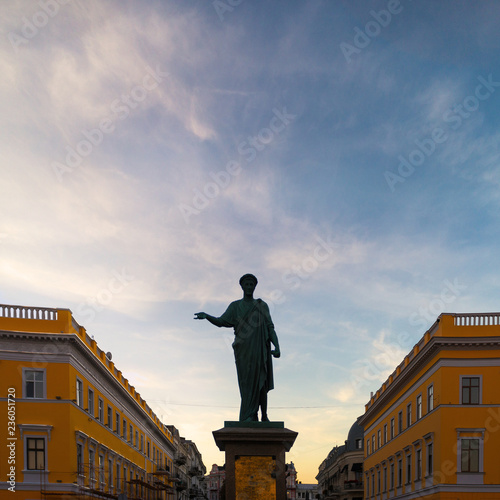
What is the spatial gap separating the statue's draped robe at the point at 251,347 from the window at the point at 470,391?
78.2 ft

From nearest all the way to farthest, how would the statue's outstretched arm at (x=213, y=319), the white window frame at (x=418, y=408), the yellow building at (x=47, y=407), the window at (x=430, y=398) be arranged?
1. the statue's outstretched arm at (x=213, y=319)
2. the yellow building at (x=47, y=407)
3. the window at (x=430, y=398)
4. the white window frame at (x=418, y=408)

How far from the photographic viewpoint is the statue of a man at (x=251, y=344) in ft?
45.3

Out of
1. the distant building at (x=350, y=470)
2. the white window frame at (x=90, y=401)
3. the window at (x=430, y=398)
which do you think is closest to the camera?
the window at (x=430, y=398)

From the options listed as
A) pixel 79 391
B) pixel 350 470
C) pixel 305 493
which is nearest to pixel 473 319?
pixel 79 391

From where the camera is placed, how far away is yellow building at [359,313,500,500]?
109ft

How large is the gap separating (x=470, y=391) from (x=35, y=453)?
22.9 meters

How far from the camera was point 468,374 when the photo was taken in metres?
34.7

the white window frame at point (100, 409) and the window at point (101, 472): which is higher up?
the white window frame at point (100, 409)

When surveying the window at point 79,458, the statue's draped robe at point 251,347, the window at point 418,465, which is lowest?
the window at point 418,465

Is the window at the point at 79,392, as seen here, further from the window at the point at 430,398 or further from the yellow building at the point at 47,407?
the window at the point at 430,398

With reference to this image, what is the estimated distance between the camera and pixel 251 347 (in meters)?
14.0

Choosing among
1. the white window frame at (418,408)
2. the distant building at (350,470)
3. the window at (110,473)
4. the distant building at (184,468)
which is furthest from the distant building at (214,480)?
the white window frame at (418,408)

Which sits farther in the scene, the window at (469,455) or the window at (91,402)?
the window at (91,402)

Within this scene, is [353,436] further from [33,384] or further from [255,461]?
[255,461]
